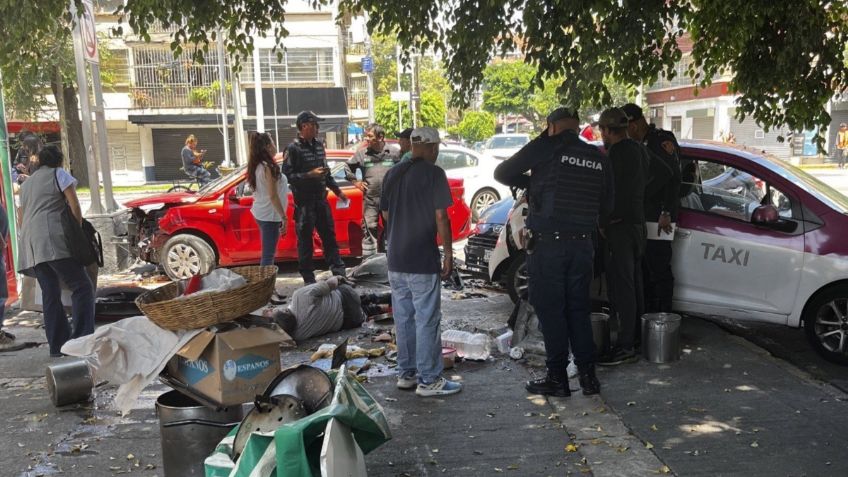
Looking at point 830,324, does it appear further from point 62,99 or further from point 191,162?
point 62,99

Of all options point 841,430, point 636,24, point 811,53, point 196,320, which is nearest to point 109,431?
point 196,320

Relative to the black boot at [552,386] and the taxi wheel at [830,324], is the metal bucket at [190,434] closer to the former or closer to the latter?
the black boot at [552,386]

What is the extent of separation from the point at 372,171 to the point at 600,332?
15.9 feet

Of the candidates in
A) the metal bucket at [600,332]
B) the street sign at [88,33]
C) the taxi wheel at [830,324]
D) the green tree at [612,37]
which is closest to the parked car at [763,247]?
the taxi wheel at [830,324]

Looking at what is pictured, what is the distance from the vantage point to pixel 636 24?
6.25 m

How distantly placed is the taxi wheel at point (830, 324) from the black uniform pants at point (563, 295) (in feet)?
6.95

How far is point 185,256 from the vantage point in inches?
383

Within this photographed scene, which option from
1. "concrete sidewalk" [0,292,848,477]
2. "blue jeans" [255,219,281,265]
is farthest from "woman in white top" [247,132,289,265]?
"concrete sidewalk" [0,292,848,477]

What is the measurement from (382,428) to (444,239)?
6.56ft

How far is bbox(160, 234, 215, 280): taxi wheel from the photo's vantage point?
9.66 meters

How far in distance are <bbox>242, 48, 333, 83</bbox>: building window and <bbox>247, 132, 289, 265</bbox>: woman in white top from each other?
33.0 meters

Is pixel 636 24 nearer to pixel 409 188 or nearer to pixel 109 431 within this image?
pixel 409 188

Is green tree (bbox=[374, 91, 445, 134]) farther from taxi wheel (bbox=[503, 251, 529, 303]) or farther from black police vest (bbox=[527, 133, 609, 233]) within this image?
black police vest (bbox=[527, 133, 609, 233])

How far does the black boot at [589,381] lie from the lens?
5.25m
